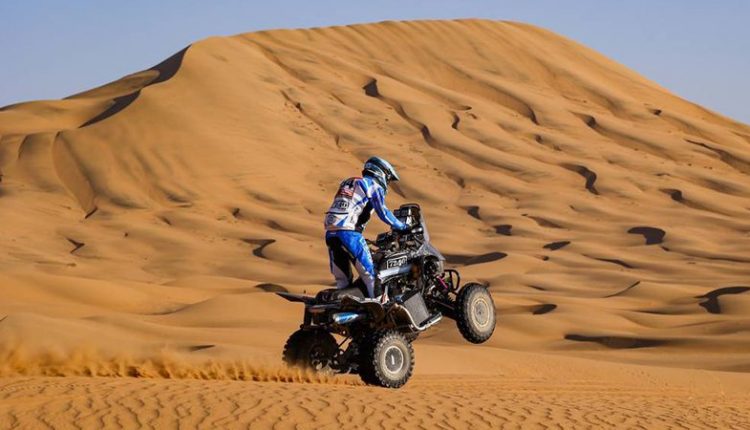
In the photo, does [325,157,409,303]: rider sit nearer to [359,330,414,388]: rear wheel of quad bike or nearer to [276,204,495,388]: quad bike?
[276,204,495,388]: quad bike

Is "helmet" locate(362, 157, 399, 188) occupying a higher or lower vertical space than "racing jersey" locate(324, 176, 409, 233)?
higher

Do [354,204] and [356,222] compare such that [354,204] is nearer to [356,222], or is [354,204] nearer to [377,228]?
[356,222]

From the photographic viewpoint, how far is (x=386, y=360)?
927 cm

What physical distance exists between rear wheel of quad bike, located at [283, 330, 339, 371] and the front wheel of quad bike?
3.51 ft

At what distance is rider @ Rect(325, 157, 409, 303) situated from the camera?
9.35m

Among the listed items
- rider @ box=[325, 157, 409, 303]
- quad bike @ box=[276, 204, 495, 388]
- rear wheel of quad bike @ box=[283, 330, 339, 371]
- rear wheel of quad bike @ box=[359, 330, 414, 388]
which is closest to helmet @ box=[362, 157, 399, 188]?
rider @ box=[325, 157, 409, 303]

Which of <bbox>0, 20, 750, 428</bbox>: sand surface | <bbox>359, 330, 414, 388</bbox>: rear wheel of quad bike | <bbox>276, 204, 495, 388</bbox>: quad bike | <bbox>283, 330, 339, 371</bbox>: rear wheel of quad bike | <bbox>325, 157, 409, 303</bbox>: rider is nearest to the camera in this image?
<bbox>0, 20, 750, 428</bbox>: sand surface

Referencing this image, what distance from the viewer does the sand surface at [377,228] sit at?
8609mm

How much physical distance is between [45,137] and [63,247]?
25.9ft

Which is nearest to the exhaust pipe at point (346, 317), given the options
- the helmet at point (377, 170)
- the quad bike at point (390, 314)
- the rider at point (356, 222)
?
the quad bike at point (390, 314)

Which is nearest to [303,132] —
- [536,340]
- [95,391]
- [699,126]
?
[699,126]

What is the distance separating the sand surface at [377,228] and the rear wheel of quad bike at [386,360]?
11.0 inches

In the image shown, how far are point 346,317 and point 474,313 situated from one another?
1222mm

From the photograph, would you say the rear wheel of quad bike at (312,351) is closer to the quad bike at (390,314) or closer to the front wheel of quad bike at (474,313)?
the quad bike at (390,314)
